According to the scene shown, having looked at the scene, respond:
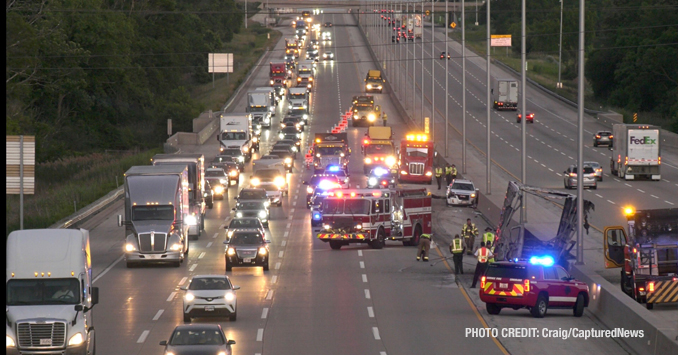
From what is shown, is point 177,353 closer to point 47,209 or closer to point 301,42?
point 47,209

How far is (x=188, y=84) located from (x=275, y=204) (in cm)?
10261

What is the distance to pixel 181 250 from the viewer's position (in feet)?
136

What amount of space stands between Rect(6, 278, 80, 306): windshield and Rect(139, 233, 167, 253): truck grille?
16840 mm

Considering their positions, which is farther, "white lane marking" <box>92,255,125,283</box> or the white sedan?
"white lane marking" <box>92,255,125,283</box>

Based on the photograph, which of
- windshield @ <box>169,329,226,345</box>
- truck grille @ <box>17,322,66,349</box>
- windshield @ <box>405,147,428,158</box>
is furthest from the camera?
windshield @ <box>405,147,428,158</box>

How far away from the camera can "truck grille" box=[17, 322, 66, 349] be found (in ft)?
76.0

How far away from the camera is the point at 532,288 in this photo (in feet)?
98.8

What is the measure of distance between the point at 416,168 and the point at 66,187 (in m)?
24.1

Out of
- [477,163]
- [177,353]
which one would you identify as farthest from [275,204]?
[177,353]

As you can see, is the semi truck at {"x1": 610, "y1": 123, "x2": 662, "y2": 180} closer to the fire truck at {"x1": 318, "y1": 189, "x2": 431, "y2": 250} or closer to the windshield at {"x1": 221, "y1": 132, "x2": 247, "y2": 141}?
the fire truck at {"x1": 318, "y1": 189, "x2": 431, "y2": 250}

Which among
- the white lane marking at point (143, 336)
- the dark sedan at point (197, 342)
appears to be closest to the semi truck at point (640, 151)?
the white lane marking at point (143, 336)

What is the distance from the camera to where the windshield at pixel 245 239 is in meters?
40.2

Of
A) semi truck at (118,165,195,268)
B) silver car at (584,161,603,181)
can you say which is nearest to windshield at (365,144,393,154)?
silver car at (584,161,603,181)

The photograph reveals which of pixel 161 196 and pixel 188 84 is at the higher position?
pixel 188 84
